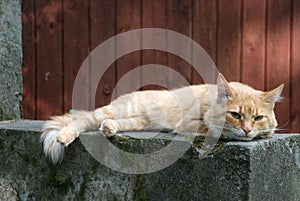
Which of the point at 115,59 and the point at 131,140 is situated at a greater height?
the point at 115,59

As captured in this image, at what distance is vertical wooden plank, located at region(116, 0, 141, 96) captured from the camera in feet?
10.9

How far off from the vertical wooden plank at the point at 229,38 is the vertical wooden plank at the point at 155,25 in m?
0.38

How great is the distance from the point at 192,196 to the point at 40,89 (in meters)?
2.01

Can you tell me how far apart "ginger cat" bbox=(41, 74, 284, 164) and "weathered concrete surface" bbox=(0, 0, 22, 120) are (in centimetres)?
65

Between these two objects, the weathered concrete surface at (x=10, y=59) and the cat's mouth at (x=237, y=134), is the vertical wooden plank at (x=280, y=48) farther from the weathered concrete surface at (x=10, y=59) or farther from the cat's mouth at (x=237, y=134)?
the weathered concrete surface at (x=10, y=59)

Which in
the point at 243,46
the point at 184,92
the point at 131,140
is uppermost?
the point at 243,46

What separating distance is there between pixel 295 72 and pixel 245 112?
112 centimetres

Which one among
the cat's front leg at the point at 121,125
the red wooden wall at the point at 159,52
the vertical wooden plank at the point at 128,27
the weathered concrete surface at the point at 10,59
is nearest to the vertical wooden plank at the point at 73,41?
the red wooden wall at the point at 159,52

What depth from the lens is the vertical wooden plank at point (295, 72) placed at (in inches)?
118

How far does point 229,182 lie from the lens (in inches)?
73.4

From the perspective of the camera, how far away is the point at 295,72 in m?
3.02

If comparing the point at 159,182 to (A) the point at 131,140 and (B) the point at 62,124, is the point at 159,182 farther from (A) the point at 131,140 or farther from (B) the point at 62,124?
(B) the point at 62,124

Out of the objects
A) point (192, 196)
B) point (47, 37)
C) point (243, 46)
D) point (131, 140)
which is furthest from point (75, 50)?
point (192, 196)

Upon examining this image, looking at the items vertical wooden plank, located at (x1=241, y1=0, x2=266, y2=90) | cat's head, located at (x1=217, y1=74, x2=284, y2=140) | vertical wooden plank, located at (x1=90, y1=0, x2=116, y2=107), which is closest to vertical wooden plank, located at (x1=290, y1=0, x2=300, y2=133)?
vertical wooden plank, located at (x1=241, y1=0, x2=266, y2=90)
